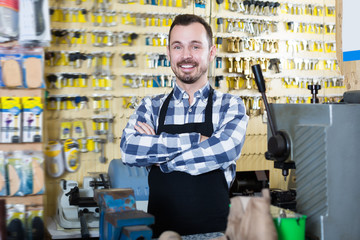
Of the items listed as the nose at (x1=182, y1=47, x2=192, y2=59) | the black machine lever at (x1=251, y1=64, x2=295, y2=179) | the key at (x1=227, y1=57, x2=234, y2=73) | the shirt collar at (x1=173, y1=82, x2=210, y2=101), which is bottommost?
the black machine lever at (x1=251, y1=64, x2=295, y2=179)

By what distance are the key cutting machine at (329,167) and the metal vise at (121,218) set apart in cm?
56

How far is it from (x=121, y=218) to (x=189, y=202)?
0.73 metres

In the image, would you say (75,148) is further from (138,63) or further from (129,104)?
(138,63)

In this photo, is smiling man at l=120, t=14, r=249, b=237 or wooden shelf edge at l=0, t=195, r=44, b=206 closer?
smiling man at l=120, t=14, r=249, b=237

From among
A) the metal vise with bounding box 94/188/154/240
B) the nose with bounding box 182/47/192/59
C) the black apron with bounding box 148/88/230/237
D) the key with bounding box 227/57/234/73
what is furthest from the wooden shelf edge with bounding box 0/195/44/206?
the key with bounding box 227/57/234/73

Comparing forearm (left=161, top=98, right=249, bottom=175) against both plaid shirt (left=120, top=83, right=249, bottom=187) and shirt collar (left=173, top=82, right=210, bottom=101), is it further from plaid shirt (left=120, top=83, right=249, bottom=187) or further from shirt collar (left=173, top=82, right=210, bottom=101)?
shirt collar (left=173, top=82, right=210, bottom=101)

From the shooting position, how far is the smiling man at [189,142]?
211 centimetres

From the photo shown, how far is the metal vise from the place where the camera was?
1349 millimetres

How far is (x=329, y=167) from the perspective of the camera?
1474 millimetres

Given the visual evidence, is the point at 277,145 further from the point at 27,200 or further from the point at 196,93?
the point at 27,200

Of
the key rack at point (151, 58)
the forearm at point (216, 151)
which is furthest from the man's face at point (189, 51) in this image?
the key rack at point (151, 58)

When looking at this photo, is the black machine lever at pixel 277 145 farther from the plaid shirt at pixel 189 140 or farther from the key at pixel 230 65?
the key at pixel 230 65

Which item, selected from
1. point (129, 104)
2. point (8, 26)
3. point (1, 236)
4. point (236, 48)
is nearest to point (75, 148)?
point (129, 104)

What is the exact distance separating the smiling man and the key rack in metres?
2.42
